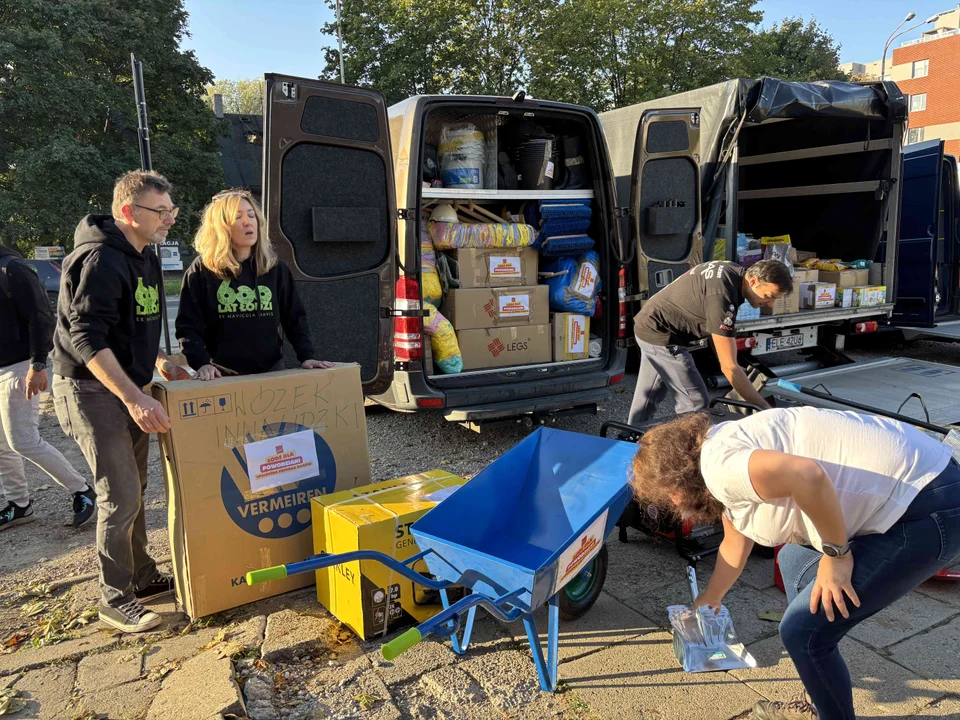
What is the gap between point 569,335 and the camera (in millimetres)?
5617

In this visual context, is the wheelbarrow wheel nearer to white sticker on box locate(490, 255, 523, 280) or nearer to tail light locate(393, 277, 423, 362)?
tail light locate(393, 277, 423, 362)

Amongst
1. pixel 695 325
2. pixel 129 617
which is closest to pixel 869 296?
pixel 695 325

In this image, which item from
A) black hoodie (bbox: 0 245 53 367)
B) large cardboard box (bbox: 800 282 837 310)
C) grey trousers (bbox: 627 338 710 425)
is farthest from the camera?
large cardboard box (bbox: 800 282 837 310)

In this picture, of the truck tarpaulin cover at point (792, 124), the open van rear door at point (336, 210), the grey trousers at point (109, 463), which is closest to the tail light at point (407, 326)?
the open van rear door at point (336, 210)

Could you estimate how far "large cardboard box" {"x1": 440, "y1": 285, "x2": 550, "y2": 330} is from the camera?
514 cm

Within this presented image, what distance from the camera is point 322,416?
312 cm

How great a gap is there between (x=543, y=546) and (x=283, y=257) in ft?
7.58

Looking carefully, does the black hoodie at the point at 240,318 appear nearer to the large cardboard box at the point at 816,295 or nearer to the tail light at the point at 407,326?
the tail light at the point at 407,326

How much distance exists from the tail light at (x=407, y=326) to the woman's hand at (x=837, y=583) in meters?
3.03

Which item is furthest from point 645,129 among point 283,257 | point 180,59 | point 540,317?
point 180,59

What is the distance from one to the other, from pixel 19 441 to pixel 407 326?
2.29 meters

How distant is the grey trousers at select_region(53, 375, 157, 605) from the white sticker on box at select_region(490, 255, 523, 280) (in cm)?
307

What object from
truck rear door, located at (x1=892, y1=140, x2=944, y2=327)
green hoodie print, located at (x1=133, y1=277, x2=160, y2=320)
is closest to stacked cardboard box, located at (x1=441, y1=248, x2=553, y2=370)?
green hoodie print, located at (x1=133, y1=277, x2=160, y2=320)

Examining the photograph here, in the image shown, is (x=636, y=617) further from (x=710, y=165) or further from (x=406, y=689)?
(x=710, y=165)
